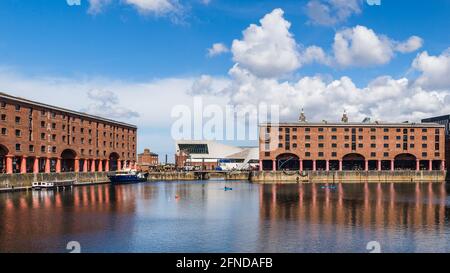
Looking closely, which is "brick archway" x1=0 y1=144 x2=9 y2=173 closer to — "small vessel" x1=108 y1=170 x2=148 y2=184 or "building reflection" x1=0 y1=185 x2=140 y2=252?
"building reflection" x1=0 y1=185 x2=140 y2=252

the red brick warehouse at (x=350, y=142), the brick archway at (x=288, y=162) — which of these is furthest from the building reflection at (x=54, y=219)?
the brick archway at (x=288, y=162)

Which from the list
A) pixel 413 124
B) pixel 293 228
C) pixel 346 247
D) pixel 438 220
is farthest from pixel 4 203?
pixel 413 124

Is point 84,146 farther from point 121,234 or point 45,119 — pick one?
point 121,234

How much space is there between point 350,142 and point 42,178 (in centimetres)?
9845

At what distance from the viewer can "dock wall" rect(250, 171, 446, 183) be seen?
147500 mm

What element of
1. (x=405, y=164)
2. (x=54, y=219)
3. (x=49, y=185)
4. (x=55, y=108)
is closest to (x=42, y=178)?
(x=49, y=185)

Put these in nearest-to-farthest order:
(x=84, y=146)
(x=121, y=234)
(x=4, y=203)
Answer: (x=121, y=234)
(x=4, y=203)
(x=84, y=146)

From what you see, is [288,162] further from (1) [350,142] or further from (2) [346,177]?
(1) [350,142]

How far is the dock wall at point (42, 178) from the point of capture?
100312 millimetres

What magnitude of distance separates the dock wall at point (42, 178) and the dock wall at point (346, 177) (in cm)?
5184

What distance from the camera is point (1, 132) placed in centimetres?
10156
